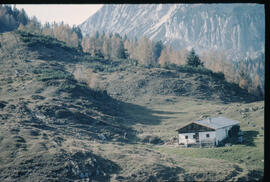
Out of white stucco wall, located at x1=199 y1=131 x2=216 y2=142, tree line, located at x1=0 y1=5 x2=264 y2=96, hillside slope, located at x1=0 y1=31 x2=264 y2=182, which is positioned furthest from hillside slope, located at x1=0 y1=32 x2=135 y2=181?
tree line, located at x1=0 y1=5 x2=264 y2=96

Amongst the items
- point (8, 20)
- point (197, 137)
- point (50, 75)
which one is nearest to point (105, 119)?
point (197, 137)

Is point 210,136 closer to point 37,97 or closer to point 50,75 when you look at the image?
point 37,97

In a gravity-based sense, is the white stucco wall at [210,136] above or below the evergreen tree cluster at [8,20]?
below

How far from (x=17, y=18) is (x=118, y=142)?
140977 millimetres

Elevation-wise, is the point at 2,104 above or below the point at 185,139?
above

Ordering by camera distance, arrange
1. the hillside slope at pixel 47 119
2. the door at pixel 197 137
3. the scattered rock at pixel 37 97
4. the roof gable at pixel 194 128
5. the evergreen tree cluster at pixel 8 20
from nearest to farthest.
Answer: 1. the hillside slope at pixel 47 119
2. the roof gable at pixel 194 128
3. the door at pixel 197 137
4. the scattered rock at pixel 37 97
5. the evergreen tree cluster at pixel 8 20

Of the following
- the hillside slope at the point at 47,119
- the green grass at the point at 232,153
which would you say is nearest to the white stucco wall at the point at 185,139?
the green grass at the point at 232,153

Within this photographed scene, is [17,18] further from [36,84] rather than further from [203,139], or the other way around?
[203,139]

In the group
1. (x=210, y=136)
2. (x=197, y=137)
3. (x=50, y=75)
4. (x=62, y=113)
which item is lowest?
(x=197, y=137)

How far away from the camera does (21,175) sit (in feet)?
114

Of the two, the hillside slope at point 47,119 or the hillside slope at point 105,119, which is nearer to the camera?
the hillside slope at point 47,119

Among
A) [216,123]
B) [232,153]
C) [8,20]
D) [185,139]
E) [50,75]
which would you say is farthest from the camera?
[8,20]

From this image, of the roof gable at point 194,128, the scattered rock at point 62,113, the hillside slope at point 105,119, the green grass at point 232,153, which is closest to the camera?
the hillside slope at point 105,119

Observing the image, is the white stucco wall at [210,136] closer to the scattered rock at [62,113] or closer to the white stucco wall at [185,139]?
the white stucco wall at [185,139]
